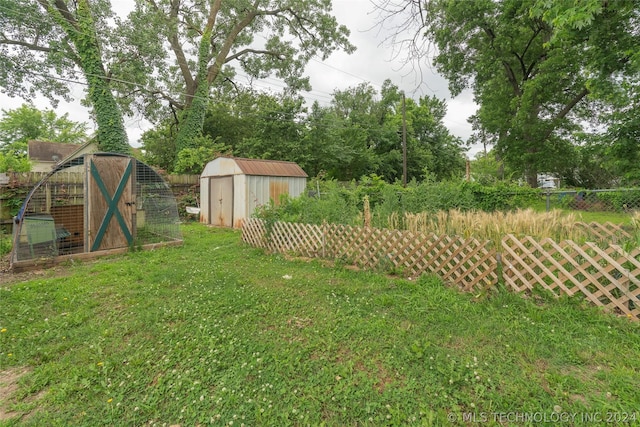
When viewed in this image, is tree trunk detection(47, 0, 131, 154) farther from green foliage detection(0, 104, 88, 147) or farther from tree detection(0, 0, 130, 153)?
green foliage detection(0, 104, 88, 147)

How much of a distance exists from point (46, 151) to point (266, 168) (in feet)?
72.1

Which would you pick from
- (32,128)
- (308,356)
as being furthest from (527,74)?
(32,128)

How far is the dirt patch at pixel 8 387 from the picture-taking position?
5.55ft

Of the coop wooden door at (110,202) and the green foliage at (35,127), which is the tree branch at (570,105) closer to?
the coop wooden door at (110,202)

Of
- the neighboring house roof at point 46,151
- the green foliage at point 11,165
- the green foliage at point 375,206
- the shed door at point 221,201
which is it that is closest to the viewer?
the green foliage at point 375,206

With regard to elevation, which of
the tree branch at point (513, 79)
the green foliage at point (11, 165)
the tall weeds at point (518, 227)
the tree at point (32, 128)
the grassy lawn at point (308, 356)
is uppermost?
the tree at point (32, 128)

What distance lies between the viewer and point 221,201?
939 cm

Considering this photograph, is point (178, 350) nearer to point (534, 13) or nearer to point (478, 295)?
point (478, 295)

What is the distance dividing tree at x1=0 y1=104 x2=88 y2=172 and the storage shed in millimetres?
22061

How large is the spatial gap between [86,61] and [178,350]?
1411 cm

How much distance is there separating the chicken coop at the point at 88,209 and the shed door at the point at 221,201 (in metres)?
2.64

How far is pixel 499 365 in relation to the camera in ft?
6.42

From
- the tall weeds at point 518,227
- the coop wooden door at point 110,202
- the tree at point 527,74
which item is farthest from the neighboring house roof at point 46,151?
the tall weeds at point 518,227

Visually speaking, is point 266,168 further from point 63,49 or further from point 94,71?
point 63,49
